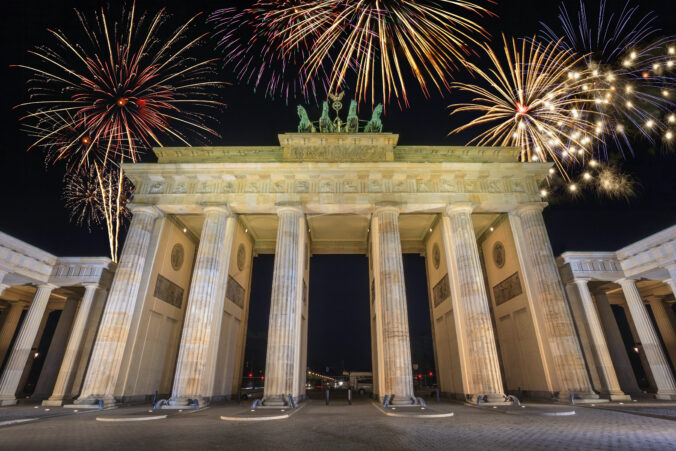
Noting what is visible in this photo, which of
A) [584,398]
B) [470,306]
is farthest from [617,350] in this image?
[470,306]

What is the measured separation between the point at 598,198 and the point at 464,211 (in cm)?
1734

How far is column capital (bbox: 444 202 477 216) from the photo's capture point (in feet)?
61.7

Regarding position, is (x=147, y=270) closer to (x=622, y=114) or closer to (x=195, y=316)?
(x=195, y=316)

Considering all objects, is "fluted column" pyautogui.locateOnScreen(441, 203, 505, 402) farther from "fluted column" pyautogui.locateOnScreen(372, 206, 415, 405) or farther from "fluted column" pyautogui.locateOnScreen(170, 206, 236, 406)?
"fluted column" pyautogui.locateOnScreen(170, 206, 236, 406)

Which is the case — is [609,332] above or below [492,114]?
below

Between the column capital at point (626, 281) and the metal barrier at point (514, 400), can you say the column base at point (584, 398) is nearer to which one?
the metal barrier at point (514, 400)

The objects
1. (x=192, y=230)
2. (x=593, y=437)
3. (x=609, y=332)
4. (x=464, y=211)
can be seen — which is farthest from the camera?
(x=192, y=230)

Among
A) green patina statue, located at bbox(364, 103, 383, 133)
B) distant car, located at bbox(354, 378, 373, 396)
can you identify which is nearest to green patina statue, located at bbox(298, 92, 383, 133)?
green patina statue, located at bbox(364, 103, 383, 133)

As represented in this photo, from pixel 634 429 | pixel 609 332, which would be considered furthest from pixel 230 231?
pixel 609 332

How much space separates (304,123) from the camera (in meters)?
21.7

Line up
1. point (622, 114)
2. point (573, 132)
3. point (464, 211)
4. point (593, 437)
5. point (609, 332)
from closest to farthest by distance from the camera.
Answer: point (593, 437), point (622, 114), point (573, 132), point (464, 211), point (609, 332)

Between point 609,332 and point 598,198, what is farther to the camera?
point 598,198

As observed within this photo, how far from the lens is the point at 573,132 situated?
17719mm

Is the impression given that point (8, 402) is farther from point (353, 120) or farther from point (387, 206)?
point (353, 120)
